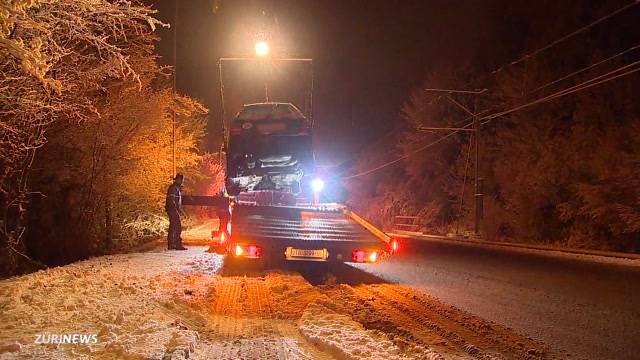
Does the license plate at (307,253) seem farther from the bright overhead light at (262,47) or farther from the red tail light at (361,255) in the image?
the bright overhead light at (262,47)

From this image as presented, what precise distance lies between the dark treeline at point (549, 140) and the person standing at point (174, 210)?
1447 cm

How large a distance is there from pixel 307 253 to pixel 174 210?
548 centimetres

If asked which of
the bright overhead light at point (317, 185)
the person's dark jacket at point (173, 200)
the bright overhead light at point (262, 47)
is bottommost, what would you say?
the person's dark jacket at point (173, 200)

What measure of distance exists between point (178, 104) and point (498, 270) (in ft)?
47.0

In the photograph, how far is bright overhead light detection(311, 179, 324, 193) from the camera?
50.9 feet

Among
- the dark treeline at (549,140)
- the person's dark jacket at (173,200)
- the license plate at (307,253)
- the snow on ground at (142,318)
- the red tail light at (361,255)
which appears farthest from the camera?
the dark treeline at (549,140)

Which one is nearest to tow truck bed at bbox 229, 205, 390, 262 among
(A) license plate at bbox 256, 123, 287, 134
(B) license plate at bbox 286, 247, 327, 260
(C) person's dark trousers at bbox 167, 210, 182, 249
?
(B) license plate at bbox 286, 247, 327, 260

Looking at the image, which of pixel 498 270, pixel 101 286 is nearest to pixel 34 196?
pixel 101 286

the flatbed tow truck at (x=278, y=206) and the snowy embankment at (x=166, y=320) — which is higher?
the flatbed tow truck at (x=278, y=206)

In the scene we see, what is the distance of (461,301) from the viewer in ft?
31.5

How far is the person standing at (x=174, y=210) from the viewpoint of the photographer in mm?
14805

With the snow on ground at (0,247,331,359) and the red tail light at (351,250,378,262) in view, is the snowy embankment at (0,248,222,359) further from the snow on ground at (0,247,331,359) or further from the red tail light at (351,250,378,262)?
the red tail light at (351,250,378,262)

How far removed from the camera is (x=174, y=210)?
14.8m

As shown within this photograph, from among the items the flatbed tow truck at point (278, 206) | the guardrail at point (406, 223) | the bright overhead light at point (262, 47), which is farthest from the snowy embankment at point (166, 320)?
the guardrail at point (406, 223)
